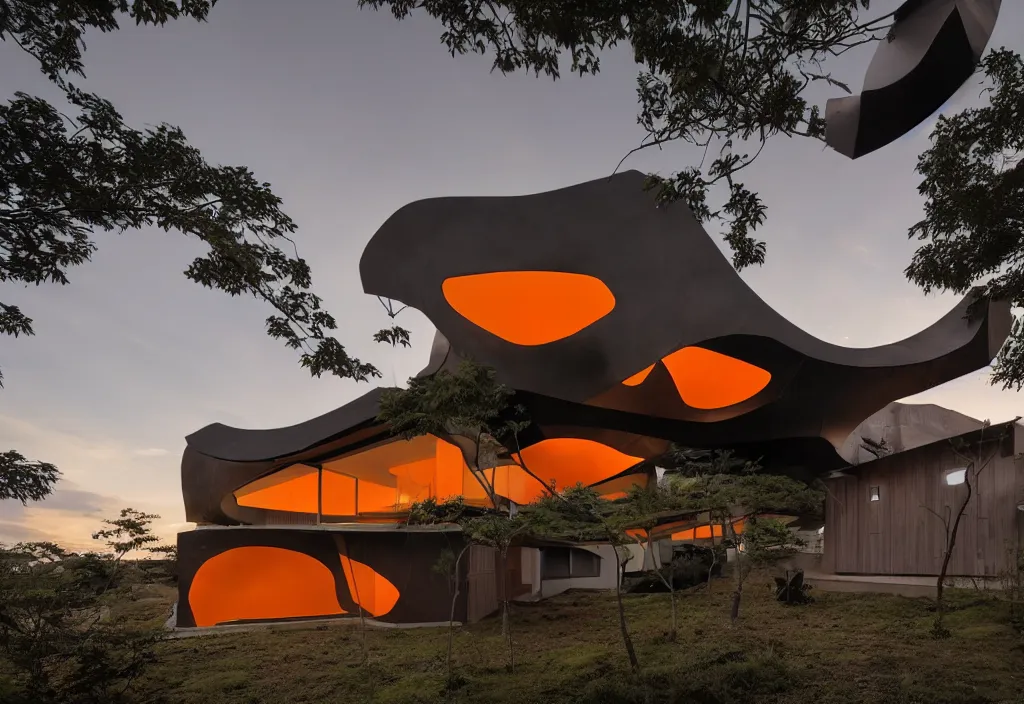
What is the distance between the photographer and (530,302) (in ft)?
51.2

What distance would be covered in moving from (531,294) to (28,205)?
1069cm

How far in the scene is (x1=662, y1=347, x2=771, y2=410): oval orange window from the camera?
1612 centimetres

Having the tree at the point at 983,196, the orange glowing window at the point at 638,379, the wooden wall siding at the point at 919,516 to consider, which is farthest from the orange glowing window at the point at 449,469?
the tree at the point at 983,196

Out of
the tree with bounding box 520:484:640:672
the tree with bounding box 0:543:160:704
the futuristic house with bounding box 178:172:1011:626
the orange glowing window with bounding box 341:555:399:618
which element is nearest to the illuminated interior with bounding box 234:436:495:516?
the futuristic house with bounding box 178:172:1011:626

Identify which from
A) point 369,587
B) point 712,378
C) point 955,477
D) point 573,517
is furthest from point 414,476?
point 955,477

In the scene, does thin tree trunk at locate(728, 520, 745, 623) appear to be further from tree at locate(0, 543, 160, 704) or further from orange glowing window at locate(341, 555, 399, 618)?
tree at locate(0, 543, 160, 704)

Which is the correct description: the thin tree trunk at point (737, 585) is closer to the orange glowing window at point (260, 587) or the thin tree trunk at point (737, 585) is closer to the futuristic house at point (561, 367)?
the futuristic house at point (561, 367)

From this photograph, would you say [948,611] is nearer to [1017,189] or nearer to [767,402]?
[767,402]

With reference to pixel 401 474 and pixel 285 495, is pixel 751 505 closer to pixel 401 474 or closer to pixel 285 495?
pixel 401 474

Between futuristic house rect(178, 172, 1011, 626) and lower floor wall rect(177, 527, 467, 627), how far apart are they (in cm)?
4

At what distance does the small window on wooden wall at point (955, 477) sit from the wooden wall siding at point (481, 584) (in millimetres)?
10158

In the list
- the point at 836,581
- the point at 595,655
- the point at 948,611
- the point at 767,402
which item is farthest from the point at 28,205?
the point at 836,581

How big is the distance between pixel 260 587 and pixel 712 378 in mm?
13442

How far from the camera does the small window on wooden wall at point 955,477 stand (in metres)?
12.9
